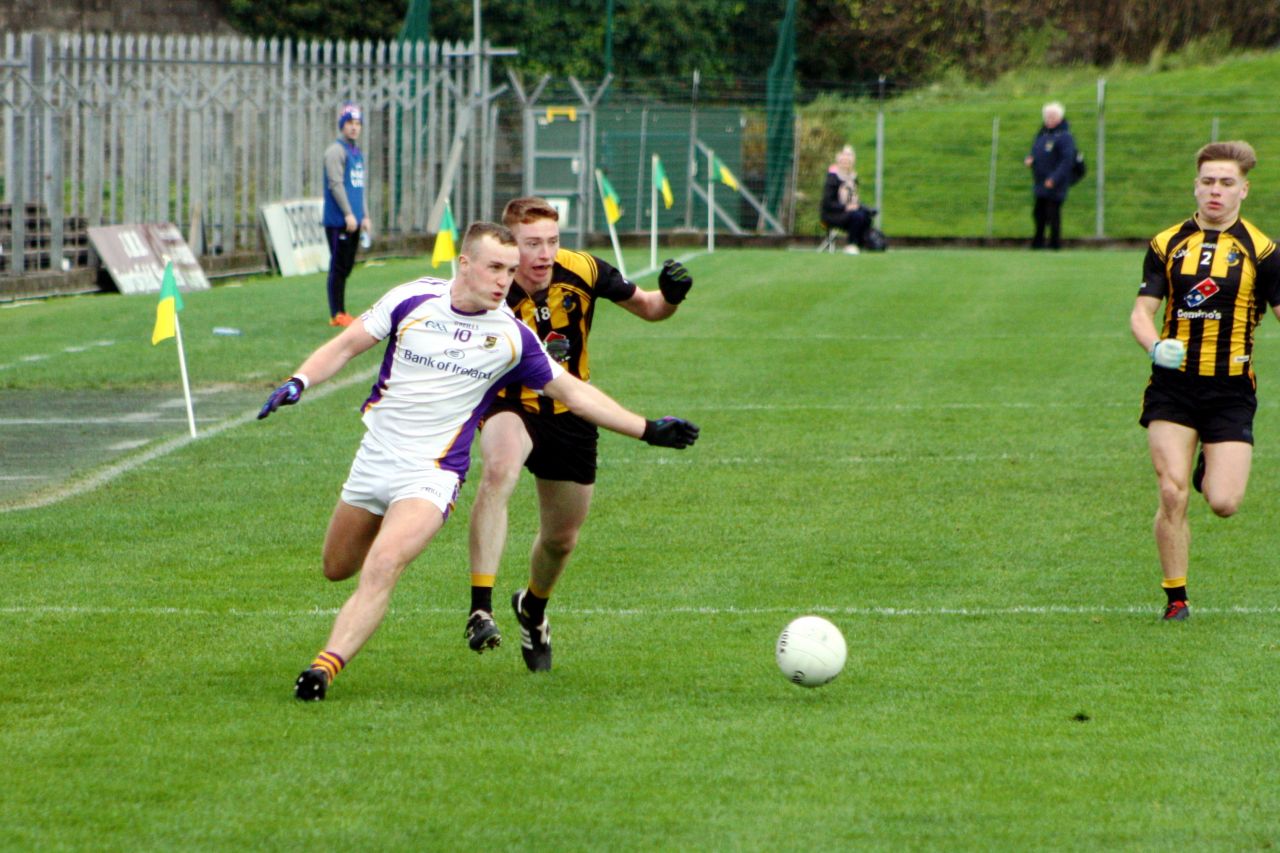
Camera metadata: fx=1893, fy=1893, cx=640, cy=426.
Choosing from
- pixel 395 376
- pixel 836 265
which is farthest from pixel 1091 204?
pixel 395 376

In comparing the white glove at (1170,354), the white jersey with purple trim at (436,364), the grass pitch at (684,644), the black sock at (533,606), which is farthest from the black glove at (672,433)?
the white glove at (1170,354)

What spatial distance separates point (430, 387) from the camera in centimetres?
703

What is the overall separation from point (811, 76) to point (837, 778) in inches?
2016

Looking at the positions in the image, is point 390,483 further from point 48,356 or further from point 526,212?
point 48,356

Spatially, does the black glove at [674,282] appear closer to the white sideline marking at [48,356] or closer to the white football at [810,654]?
the white football at [810,654]

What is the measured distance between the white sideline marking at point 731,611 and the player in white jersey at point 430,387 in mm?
1507

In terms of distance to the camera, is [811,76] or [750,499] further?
[811,76]

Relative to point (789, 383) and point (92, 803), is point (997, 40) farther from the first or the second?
point (92, 803)

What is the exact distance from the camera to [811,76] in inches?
2188

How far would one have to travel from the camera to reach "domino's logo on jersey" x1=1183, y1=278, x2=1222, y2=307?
334 inches

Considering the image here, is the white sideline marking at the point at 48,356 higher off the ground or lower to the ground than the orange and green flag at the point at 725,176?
lower

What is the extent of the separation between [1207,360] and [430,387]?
3.63m

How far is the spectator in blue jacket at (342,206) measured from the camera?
784 inches

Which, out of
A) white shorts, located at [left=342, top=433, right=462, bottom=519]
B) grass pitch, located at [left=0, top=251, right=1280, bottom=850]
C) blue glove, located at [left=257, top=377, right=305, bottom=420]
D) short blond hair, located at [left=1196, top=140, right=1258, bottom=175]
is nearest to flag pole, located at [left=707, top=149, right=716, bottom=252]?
grass pitch, located at [left=0, top=251, right=1280, bottom=850]
